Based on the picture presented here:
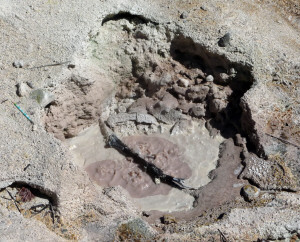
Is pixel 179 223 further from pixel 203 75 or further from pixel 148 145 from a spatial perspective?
pixel 203 75

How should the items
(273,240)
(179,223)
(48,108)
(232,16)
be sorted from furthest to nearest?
(232,16)
(48,108)
(179,223)
(273,240)

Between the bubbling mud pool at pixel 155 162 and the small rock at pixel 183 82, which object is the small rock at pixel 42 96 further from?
the small rock at pixel 183 82

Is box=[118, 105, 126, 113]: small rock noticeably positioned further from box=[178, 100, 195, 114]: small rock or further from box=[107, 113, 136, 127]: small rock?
box=[178, 100, 195, 114]: small rock

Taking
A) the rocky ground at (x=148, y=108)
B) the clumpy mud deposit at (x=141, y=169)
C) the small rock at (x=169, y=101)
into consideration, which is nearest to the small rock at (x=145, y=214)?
the rocky ground at (x=148, y=108)

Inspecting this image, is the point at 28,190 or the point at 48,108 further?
the point at 48,108

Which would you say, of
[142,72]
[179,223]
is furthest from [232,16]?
[179,223]

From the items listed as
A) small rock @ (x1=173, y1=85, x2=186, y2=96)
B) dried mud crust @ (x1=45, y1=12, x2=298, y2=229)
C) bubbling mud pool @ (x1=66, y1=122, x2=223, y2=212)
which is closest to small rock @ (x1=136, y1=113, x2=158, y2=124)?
dried mud crust @ (x1=45, y1=12, x2=298, y2=229)
